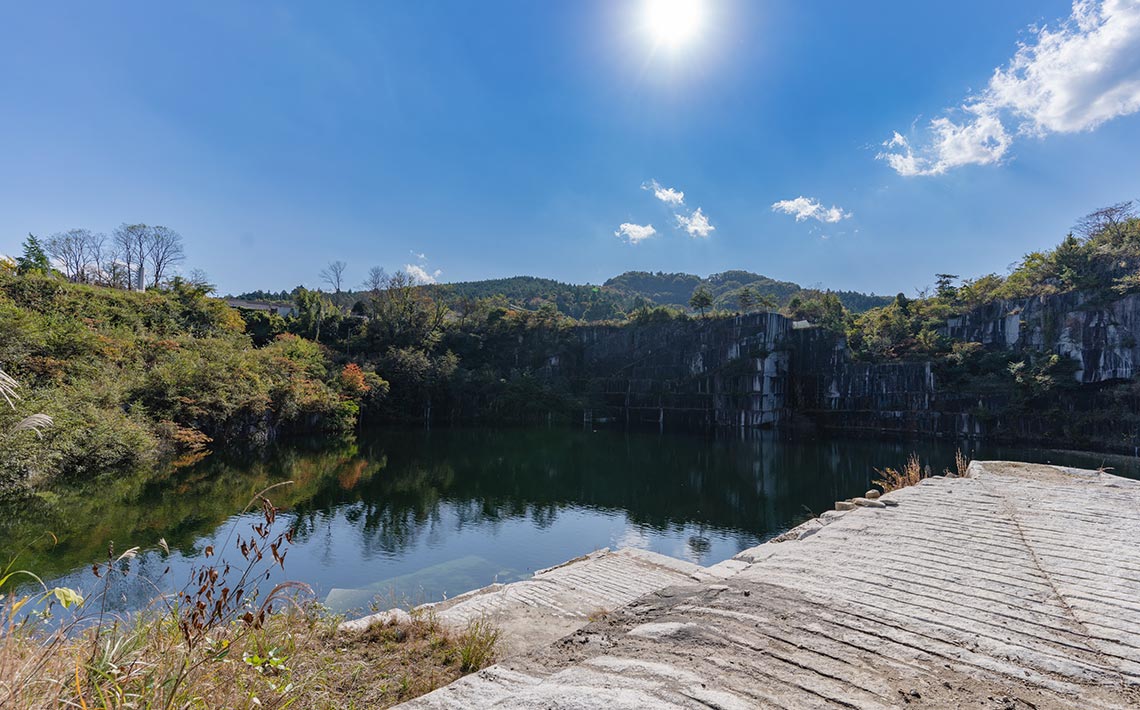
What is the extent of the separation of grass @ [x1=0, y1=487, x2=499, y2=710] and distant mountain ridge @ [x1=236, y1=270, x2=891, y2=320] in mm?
51314

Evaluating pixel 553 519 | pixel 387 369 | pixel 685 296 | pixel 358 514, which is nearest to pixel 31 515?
pixel 358 514

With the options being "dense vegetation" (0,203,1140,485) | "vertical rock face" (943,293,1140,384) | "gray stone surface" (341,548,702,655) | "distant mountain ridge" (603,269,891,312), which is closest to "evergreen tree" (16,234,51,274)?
"dense vegetation" (0,203,1140,485)

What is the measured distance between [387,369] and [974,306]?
149 feet

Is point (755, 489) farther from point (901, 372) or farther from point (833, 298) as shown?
point (833, 298)

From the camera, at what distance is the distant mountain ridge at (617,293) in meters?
76.9

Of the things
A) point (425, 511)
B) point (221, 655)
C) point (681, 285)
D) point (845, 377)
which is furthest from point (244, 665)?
point (681, 285)

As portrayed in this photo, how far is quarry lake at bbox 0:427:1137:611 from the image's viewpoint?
9.19m

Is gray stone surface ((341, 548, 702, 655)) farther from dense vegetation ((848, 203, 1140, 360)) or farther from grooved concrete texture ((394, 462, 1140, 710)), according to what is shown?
dense vegetation ((848, 203, 1140, 360))

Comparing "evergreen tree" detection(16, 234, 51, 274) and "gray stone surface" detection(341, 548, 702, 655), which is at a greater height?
"evergreen tree" detection(16, 234, 51, 274)

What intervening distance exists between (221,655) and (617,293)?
4354 inches

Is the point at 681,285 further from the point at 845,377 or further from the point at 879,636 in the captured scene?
the point at 879,636

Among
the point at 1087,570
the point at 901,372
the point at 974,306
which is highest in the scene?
the point at 974,306

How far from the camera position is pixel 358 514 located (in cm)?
1353

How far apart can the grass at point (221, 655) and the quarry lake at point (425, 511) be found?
1570 mm
